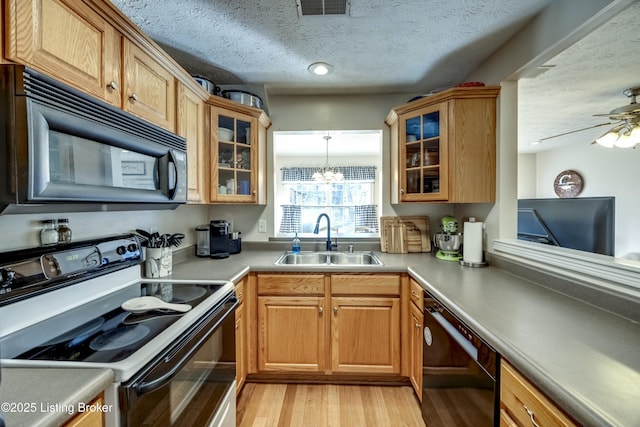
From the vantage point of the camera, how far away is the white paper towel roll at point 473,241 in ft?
6.05

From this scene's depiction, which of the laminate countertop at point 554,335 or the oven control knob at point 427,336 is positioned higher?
the laminate countertop at point 554,335

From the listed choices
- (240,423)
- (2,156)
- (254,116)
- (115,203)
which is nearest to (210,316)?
(115,203)

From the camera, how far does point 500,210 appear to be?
1.81 meters

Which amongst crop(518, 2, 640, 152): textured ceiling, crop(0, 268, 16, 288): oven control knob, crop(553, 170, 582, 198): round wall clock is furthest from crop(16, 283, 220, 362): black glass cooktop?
crop(553, 170, 582, 198): round wall clock

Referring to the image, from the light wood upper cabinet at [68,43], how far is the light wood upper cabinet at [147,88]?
0.05 metres

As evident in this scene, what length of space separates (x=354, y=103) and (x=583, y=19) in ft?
4.96

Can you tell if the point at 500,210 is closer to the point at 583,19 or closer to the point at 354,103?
the point at 583,19

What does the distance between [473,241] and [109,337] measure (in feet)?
6.55

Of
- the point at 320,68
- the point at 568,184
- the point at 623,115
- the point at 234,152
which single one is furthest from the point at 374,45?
the point at 568,184

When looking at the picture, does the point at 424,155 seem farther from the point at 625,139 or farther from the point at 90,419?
the point at 90,419

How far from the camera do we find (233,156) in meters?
2.11

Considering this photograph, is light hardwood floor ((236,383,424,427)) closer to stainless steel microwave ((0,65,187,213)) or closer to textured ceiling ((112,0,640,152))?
stainless steel microwave ((0,65,187,213))

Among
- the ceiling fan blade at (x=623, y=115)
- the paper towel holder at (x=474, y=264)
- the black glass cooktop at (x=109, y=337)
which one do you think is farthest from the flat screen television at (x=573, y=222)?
the black glass cooktop at (x=109, y=337)

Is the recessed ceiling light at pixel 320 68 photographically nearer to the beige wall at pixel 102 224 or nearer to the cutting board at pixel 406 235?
the cutting board at pixel 406 235
